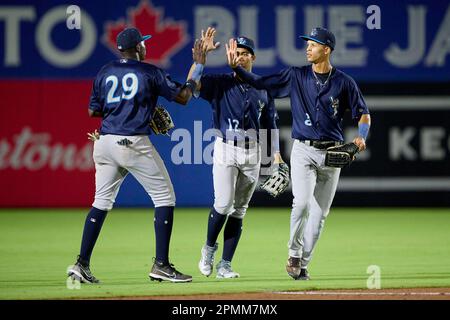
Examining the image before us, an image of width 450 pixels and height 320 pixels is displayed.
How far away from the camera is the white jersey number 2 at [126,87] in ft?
27.5

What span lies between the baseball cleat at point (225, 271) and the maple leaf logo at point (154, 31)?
309 inches

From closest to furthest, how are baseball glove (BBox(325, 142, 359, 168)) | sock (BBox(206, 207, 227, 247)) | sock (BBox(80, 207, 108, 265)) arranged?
1. sock (BBox(80, 207, 108, 265))
2. baseball glove (BBox(325, 142, 359, 168))
3. sock (BBox(206, 207, 227, 247))

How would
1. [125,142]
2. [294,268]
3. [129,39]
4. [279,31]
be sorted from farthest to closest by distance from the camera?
1. [279,31]
2. [294,268]
3. [129,39]
4. [125,142]

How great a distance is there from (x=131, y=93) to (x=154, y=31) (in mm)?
8288

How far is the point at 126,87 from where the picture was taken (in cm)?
838

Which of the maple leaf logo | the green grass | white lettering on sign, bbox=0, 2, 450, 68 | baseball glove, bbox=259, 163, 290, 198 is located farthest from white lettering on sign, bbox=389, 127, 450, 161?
baseball glove, bbox=259, 163, 290, 198

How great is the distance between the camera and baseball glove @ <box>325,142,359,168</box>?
8531 millimetres

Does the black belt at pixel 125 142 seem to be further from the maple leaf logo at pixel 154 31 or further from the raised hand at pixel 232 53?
the maple leaf logo at pixel 154 31

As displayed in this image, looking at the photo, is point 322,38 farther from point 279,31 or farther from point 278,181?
point 279,31

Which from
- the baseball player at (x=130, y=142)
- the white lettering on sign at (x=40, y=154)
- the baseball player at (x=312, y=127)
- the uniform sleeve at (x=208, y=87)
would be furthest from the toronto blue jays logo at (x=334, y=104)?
the white lettering on sign at (x=40, y=154)

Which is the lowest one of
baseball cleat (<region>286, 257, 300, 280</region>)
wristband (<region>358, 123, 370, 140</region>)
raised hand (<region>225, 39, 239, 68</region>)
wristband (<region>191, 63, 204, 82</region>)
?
baseball cleat (<region>286, 257, 300, 280</region>)

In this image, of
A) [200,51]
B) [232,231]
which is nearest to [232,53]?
[200,51]

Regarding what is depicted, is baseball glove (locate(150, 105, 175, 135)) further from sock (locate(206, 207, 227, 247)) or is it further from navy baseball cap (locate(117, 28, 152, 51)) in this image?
sock (locate(206, 207, 227, 247))

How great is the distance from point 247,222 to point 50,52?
14.8ft
